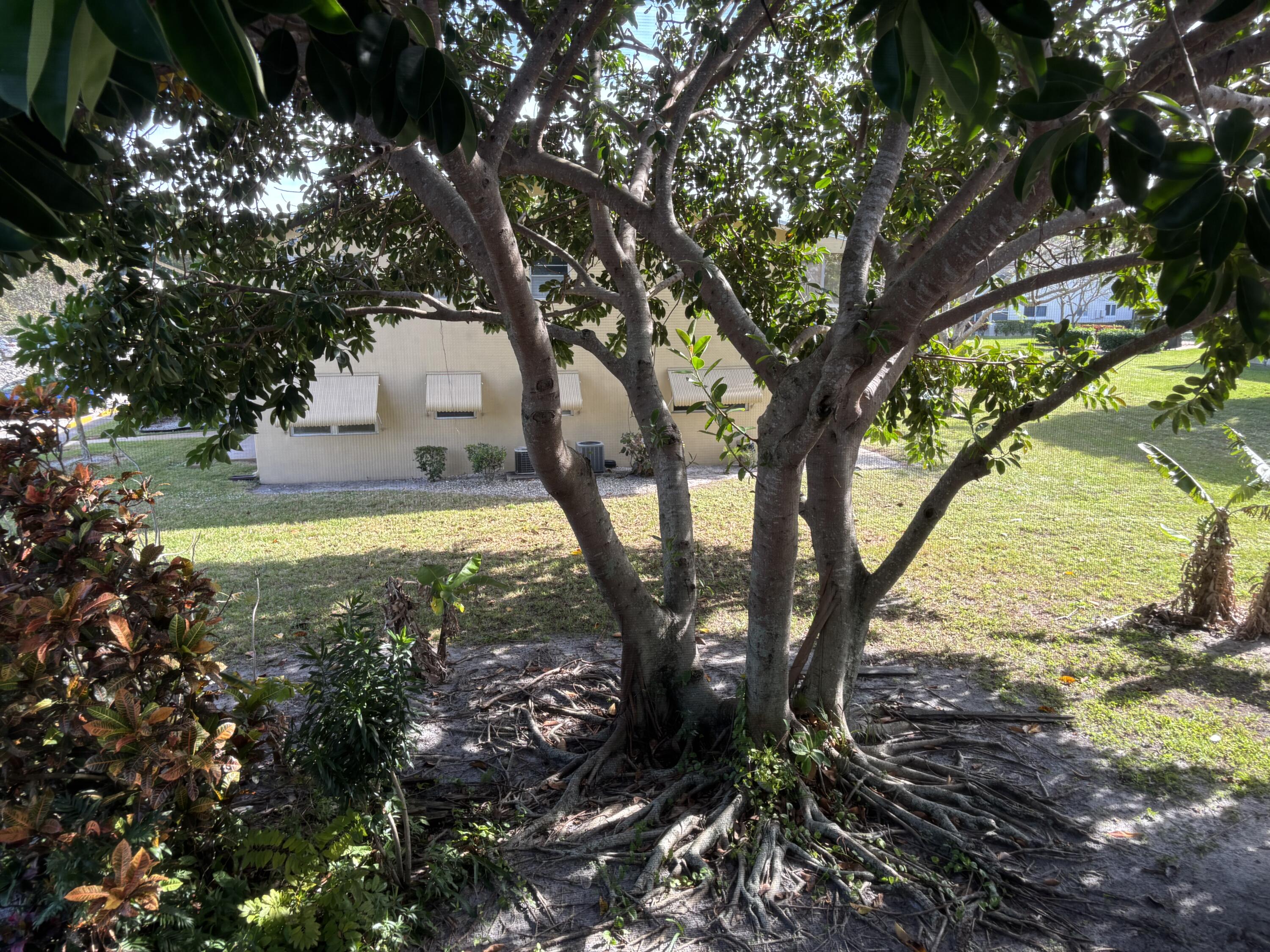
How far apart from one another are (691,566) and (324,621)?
4261mm

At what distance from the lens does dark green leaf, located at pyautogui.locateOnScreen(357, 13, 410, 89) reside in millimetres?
1355

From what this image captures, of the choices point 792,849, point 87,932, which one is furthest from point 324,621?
point 792,849

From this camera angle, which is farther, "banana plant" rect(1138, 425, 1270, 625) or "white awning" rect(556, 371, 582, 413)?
"white awning" rect(556, 371, 582, 413)

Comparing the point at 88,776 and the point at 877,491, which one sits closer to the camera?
the point at 88,776

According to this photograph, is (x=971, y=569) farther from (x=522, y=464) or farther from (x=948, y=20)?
(x=522, y=464)

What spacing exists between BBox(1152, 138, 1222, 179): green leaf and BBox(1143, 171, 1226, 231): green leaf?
0.08ft

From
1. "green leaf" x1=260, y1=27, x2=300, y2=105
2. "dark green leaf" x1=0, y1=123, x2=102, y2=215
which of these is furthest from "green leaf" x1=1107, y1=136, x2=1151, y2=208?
"dark green leaf" x1=0, y1=123, x2=102, y2=215

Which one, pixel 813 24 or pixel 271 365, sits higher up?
pixel 813 24

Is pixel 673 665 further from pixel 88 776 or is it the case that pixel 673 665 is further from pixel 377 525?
pixel 377 525

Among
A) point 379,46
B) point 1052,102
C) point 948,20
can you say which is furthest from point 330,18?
point 1052,102

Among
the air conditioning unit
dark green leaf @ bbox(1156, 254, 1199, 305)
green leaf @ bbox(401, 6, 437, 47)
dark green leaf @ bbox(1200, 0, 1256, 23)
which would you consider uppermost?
green leaf @ bbox(401, 6, 437, 47)

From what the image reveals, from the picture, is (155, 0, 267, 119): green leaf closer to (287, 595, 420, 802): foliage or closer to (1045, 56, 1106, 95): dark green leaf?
(1045, 56, 1106, 95): dark green leaf

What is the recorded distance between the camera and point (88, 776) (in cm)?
276

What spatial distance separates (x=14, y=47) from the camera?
694mm
